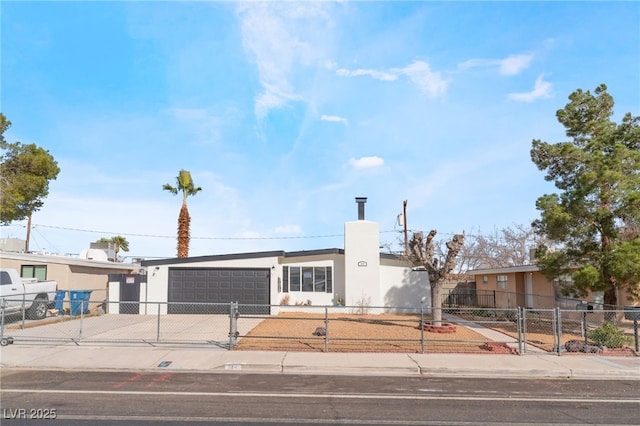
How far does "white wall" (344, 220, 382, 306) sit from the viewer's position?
76.8 ft

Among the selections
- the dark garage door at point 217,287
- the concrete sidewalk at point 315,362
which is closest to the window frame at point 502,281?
the dark garage door at point 217,287

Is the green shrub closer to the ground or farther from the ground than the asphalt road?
farther from the ground

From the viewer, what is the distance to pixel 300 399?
326 inches

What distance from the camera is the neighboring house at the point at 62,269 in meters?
21.6

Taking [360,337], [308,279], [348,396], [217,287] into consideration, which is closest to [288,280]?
[308,279]

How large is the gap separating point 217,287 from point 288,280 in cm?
362

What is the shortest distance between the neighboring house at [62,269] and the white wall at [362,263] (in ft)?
36.5

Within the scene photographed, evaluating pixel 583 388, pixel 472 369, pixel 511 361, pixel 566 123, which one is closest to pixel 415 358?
pixel 472 369

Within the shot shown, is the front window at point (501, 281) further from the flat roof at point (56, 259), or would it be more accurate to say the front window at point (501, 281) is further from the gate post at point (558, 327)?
the flat roof at point (56, 259)

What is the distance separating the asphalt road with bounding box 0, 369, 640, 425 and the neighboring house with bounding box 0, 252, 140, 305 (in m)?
12.2

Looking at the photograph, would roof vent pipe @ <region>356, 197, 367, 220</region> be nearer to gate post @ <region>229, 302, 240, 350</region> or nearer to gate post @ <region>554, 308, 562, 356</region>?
gate post @ <region>229, 302, 240, 350</region>

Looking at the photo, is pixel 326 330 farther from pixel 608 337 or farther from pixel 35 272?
pixel 35 272

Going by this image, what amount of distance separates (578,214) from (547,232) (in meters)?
1.28

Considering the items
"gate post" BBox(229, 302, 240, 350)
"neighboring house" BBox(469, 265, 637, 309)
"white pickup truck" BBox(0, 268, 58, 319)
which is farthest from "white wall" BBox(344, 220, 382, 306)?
"white pickup truck" BBox(0, 268, 58, 319)
